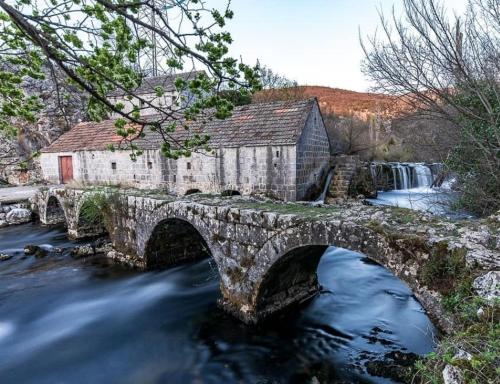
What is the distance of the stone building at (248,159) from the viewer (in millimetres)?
11953

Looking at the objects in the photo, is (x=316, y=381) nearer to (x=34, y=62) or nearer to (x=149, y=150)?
(x=34, y=62)

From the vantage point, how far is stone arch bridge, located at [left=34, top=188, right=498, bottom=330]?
12.6 feet

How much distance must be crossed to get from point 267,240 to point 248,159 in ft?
24.8

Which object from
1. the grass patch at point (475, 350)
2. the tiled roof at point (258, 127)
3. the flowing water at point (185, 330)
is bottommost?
the flowing water at point (185, 330)

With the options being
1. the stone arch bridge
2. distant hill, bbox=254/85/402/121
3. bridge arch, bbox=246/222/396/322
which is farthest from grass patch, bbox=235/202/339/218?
distant hill, bbox=254/85/402/121

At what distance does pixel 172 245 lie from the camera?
8938 mm

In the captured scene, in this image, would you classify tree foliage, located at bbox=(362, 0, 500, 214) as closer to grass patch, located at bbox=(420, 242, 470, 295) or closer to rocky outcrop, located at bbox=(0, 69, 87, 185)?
grass patch, located at bbox=(420, 242, 470, 295)

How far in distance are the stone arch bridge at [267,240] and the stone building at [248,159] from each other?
3481 millimetres

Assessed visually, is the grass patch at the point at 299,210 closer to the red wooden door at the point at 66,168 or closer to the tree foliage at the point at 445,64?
the tree foliage at the point at 445,64

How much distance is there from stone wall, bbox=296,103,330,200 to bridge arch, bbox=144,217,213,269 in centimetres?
455

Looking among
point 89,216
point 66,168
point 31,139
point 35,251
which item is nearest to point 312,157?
point 89,216

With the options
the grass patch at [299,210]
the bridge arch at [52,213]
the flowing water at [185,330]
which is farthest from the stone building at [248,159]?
the grass patch at [299,210]

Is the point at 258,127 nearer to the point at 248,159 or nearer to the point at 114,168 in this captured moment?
the point at 248,159

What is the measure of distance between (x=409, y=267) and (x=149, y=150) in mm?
13415
